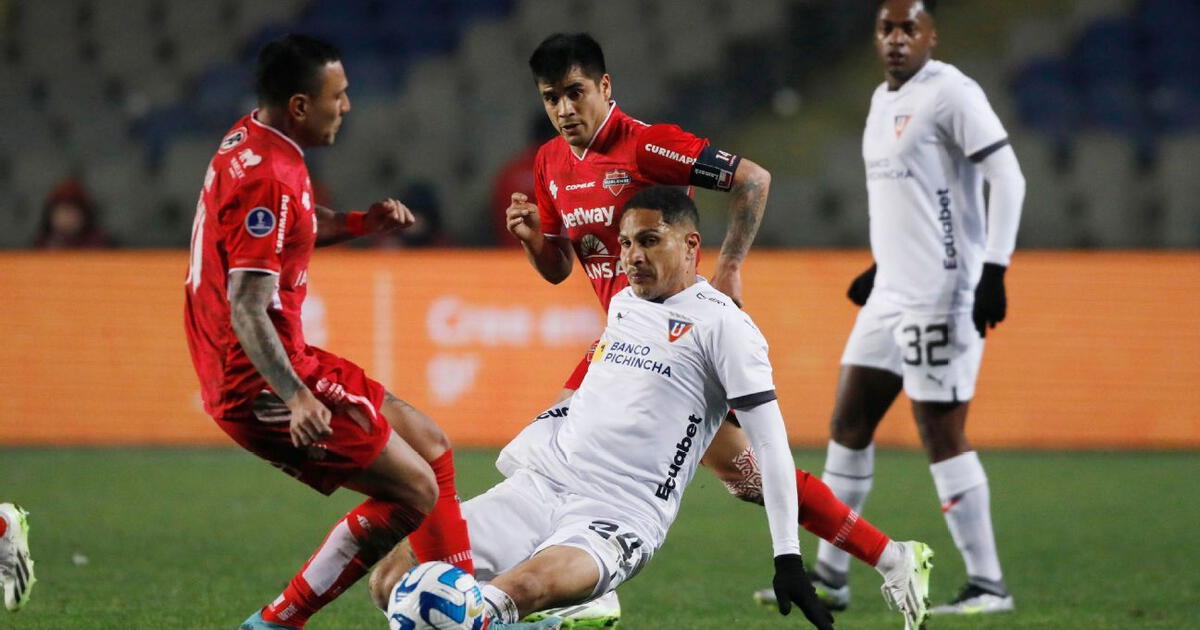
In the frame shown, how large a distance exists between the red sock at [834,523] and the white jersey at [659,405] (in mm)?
399

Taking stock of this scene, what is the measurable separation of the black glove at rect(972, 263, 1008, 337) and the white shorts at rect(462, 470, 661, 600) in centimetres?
178

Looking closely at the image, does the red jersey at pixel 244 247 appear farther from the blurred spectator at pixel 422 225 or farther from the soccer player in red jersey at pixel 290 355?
the blurred spectator at pixel 422 225

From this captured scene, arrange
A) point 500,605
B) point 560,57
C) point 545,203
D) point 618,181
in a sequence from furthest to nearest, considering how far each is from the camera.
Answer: point 545,203
point 618,181
point 560,57
point 500,605

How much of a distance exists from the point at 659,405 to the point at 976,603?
175 cm

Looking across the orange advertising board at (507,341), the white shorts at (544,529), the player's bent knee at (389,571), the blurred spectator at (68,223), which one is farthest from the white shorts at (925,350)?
the blurred spectator at (68,223)

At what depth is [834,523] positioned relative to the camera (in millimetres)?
4531

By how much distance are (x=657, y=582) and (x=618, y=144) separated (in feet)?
6.06

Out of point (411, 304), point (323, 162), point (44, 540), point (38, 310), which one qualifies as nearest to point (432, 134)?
point (323, 162)

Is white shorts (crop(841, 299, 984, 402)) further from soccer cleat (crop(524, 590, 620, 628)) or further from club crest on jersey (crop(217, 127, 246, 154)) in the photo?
club crest on jersey (crop(217, 127, 246, 154))

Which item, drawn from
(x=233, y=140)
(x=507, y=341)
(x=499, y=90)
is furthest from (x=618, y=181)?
(x=499, y=90)

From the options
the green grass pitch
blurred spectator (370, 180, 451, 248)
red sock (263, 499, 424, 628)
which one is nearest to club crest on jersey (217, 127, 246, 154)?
red sock (263, 499, 424, 628)

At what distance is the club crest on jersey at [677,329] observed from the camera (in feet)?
13.9

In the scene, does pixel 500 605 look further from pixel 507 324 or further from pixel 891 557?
pixel 507 324

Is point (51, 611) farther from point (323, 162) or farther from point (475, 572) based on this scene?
point (323, 162)
